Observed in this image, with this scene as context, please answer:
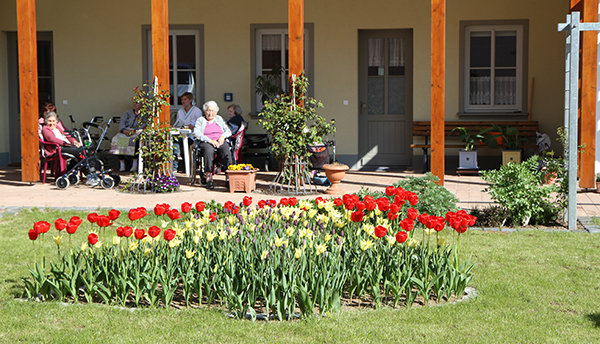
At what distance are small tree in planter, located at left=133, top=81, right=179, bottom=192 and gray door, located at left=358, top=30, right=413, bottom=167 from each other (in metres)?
4.22

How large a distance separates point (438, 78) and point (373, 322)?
5.18 metres

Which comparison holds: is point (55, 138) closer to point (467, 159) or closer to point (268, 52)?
point (268, 52)

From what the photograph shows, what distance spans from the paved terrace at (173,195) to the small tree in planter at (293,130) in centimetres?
44

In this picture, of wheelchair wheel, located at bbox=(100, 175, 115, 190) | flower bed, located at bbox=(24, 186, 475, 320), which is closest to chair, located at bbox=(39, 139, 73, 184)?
wheelchair wheel, located at bbox=(100, 175, 115, 190)

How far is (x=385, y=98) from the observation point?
11.6 meters

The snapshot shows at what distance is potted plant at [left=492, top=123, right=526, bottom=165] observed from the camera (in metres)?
10.5

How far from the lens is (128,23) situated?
11.7 metres

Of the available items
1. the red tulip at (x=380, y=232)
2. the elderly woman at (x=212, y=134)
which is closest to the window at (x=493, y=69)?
the elderly woman at (x=212, y=134)

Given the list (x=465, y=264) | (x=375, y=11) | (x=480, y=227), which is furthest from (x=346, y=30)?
(x=465, y=264)

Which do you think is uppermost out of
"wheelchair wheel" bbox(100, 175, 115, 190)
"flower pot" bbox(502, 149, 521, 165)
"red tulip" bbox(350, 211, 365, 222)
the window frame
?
the window frame

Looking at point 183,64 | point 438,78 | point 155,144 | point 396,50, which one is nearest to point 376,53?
point 396,50

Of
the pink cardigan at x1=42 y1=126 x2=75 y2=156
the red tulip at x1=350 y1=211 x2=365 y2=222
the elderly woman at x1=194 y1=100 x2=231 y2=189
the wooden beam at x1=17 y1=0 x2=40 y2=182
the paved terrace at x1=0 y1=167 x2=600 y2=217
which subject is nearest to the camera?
the red tulip at x1=350 y1=211 x2=365 y2=222

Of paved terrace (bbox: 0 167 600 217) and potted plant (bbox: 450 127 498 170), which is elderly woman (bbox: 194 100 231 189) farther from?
potted plant (bbox: 450 127 498 170)

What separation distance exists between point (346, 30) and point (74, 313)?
873 centimetres
